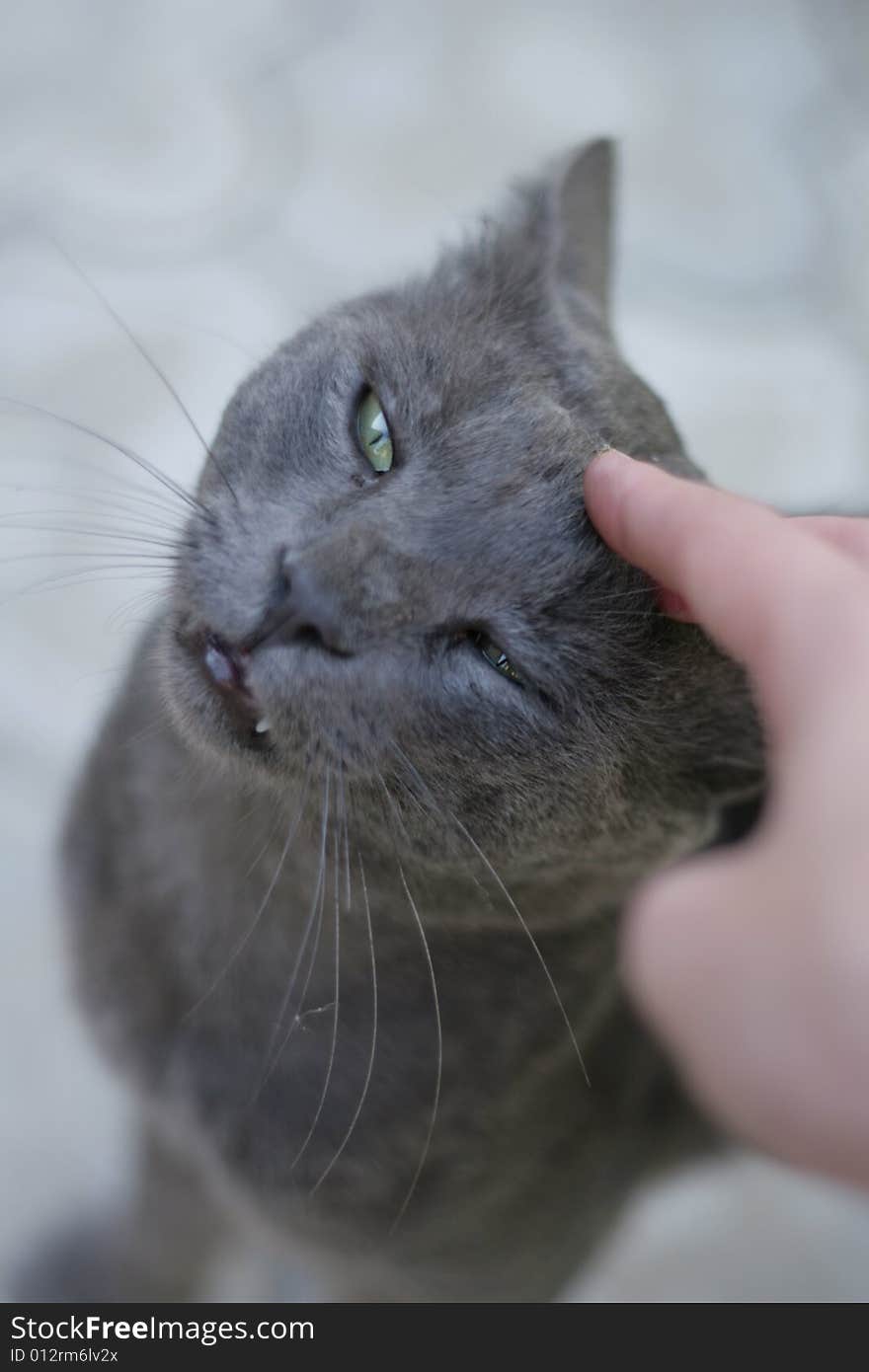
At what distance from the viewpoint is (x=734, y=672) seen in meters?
0.83

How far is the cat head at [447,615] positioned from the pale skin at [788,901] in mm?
234

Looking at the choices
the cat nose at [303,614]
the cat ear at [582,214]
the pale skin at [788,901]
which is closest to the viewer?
the pale skin at [788,901]

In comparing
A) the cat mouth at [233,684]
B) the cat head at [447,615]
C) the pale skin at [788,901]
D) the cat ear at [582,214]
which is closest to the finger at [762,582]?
the pale skin at [788,901]

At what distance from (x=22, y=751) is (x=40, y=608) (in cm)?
18

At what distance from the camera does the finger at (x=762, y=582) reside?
44 centimetres

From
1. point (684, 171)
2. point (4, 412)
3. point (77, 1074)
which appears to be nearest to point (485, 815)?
point (77, 1074)

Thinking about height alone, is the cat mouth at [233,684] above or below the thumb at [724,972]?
above

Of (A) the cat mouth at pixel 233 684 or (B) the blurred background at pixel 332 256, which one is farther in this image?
(B) the blurred background at pixel 332 256

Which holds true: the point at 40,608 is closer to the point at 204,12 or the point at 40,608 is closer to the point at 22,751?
the point at 22,751

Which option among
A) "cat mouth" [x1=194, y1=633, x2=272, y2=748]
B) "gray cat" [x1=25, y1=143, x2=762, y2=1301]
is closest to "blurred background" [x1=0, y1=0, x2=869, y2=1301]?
"gray cat" [x1=25, y1=143, x2=762, y2=1301]

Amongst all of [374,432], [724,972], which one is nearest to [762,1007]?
[724,972]

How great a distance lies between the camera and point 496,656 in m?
0.77

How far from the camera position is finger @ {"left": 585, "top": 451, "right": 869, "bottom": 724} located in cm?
44

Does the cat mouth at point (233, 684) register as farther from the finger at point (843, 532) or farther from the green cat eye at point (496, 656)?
the finger at point (843, 532)
